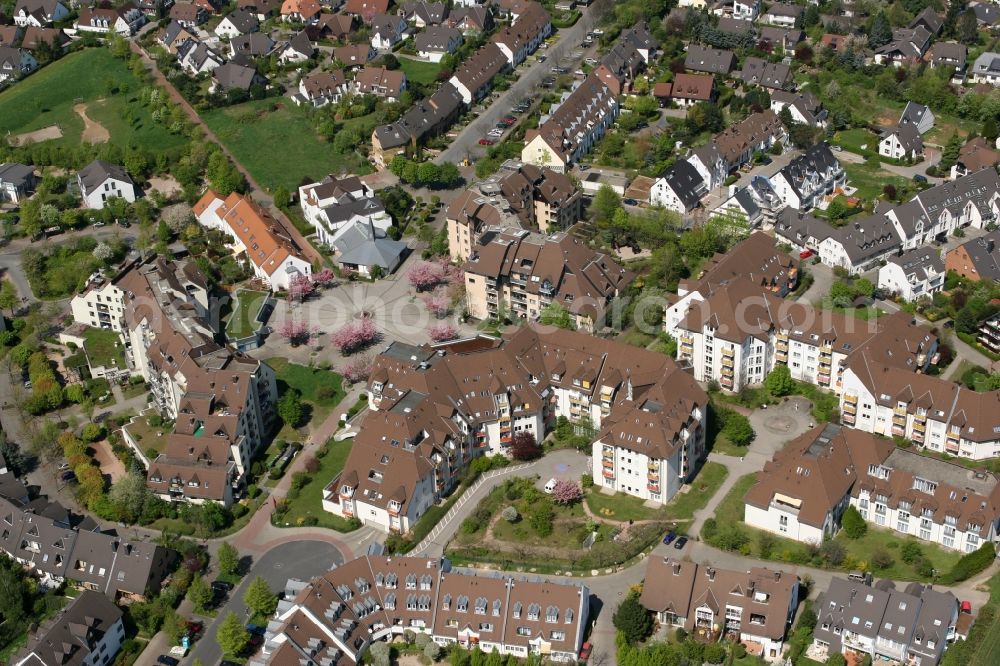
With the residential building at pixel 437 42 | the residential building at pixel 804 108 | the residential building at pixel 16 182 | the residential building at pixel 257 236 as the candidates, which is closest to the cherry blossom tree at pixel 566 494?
the residential building at pixel 257 236

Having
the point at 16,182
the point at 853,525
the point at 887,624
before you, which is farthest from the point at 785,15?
the point at 887,624

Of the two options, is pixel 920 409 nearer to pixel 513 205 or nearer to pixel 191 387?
pixel 513 205

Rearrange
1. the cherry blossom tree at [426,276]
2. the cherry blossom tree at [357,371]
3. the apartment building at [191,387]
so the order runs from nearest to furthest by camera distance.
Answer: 1. the apartment building at [191,387]
2. the cherry blossom tree at [357,371]
3. the cherry blossom tree at [426,276]

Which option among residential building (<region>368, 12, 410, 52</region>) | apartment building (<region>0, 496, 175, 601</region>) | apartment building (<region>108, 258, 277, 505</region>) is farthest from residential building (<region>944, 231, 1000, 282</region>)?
residential building (<region>368, 12, 410, 52</region>)

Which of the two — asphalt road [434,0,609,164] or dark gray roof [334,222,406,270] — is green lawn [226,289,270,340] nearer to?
dark gray roof [334,222,406,270]

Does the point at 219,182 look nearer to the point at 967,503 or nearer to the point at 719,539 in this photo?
the point at 719,539

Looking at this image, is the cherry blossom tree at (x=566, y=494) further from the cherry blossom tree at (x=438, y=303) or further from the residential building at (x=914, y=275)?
the residential building at (x=914, y=275)
